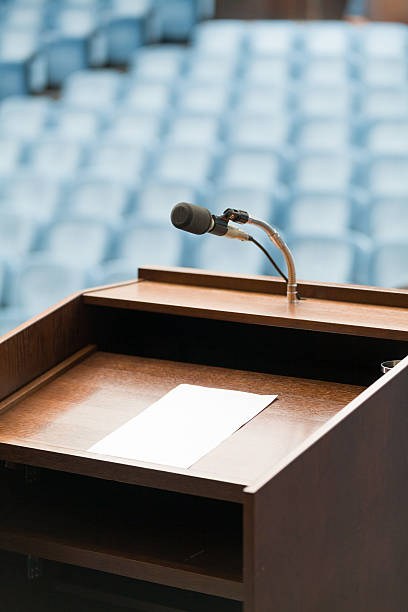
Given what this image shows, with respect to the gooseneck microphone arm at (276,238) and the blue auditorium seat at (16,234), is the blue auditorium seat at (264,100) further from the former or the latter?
the gooseneck microphone arm at (276,238)

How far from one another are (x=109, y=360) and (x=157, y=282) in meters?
0.11

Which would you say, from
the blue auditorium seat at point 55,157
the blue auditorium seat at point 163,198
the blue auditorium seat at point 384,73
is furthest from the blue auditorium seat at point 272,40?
the blue auditorium seat at point 163,198

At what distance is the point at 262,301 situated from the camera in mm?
773

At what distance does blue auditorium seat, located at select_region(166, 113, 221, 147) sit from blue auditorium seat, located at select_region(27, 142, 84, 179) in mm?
276

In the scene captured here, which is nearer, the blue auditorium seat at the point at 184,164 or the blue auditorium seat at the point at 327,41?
the blue auditorium seat at the point at 184,164

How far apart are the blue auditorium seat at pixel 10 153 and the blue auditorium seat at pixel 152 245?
2.30ft

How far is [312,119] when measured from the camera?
2406 mm

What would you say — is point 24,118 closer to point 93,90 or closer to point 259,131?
point 93,90

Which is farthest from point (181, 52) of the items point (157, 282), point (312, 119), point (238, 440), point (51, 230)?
point (238, 440)

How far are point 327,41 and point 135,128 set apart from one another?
3.27 feet

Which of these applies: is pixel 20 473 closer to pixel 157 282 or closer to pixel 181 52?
pixel 157 282

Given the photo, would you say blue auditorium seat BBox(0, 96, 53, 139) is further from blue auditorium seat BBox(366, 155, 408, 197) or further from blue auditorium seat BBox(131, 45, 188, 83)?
blue auditorium seat BBox(366, 155, 408, 197)

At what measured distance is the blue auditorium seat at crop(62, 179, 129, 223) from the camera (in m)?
2.00

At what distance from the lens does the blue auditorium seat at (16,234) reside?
1.81 m
